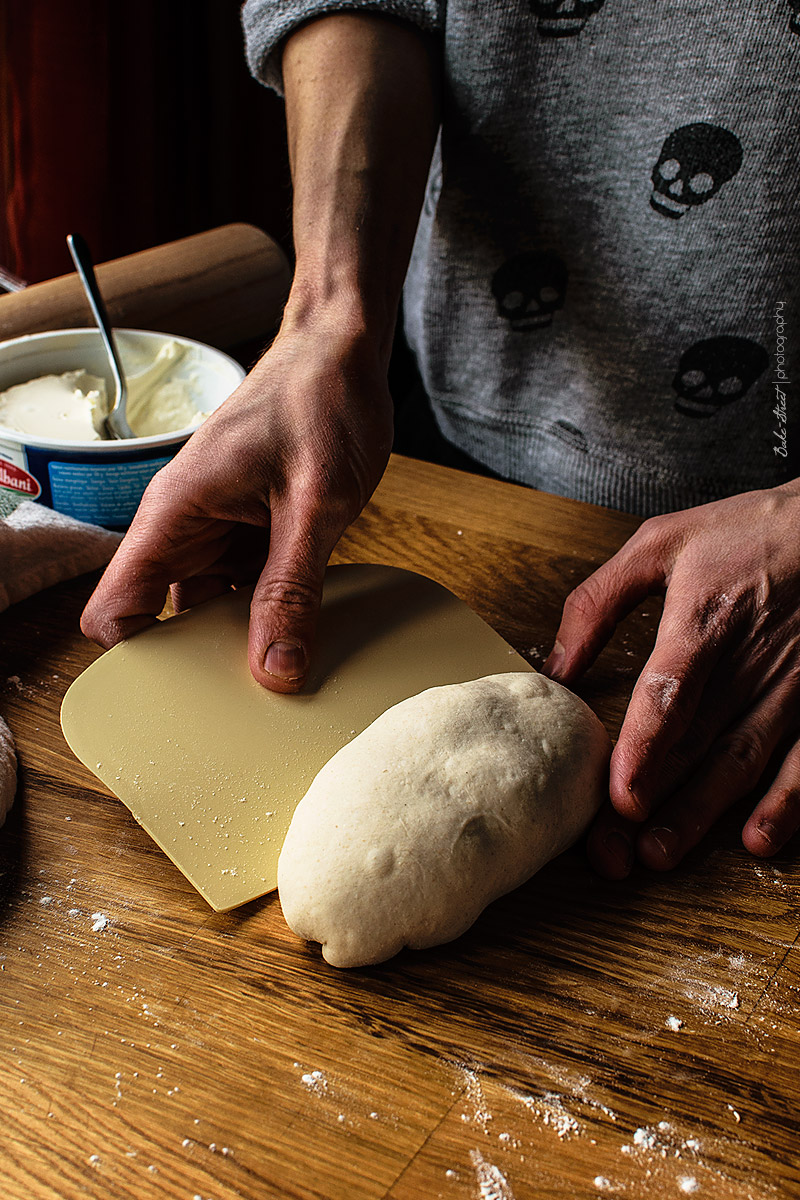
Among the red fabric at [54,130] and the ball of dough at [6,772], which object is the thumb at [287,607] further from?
the red fabric at [54,130]

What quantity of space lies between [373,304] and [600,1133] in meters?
0.83

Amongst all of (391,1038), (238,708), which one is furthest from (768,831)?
(238,708)

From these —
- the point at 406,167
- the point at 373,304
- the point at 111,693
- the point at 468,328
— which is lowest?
the point at 111,693

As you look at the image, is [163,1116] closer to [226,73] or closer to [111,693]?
[111,693]

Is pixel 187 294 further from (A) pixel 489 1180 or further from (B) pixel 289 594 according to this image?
(A) pixel 489 1180

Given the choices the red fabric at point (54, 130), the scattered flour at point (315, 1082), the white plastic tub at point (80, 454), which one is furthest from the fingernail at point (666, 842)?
the red fabric at point (54, 130)

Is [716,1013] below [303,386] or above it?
below

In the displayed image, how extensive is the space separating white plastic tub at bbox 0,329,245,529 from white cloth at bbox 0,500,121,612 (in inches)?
1.1

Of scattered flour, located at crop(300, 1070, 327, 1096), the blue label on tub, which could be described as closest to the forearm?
the blue label on tub

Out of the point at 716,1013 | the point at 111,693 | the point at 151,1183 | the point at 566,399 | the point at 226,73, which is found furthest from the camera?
the point at 226,73

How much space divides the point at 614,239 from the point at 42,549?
0.80 meters

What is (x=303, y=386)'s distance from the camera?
968 mm

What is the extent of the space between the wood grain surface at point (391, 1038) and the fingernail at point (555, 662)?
0.20 metres

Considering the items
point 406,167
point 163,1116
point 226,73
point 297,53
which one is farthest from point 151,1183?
point 226,73
